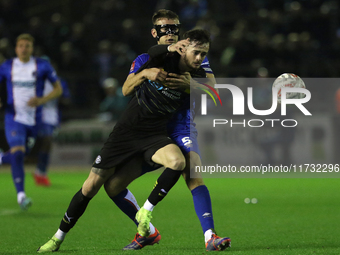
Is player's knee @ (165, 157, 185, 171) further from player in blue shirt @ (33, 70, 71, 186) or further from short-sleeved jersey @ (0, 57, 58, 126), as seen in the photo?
player in blue shirt @ (33, 70, 71, 186)

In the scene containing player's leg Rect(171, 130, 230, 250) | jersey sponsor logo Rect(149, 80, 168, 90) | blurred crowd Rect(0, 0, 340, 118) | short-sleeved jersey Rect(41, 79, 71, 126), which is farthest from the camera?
blurred crowd Rect(0, 0, 340, 118)

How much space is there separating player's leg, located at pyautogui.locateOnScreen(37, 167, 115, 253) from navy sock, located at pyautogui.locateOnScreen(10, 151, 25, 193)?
10.7ft

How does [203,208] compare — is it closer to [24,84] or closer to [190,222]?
[190,222]

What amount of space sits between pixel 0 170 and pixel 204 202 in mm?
11224

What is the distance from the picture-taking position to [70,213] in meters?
5.17

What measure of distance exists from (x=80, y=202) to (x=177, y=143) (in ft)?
3.34

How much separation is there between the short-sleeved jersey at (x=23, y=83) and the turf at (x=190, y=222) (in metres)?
1.40

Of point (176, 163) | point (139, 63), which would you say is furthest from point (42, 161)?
point (176, 163)

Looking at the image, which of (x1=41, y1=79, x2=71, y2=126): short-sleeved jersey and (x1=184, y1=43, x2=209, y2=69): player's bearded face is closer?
(x1=184, y1=43, x2=209, y2=69): player's bearded face

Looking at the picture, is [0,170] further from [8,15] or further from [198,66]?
[198,66]

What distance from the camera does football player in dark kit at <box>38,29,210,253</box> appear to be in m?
4.86

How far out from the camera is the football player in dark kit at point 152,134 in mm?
4863

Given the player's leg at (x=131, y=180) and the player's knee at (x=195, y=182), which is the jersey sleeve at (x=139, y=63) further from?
the player's knee at (x=195, y=182)

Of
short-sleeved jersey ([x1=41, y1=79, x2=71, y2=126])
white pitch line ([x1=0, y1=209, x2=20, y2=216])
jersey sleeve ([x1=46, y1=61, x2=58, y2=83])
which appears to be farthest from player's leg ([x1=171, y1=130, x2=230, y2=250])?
short-sleeved jersey ([x1=41, y1=79, x2=71, y2=126])
